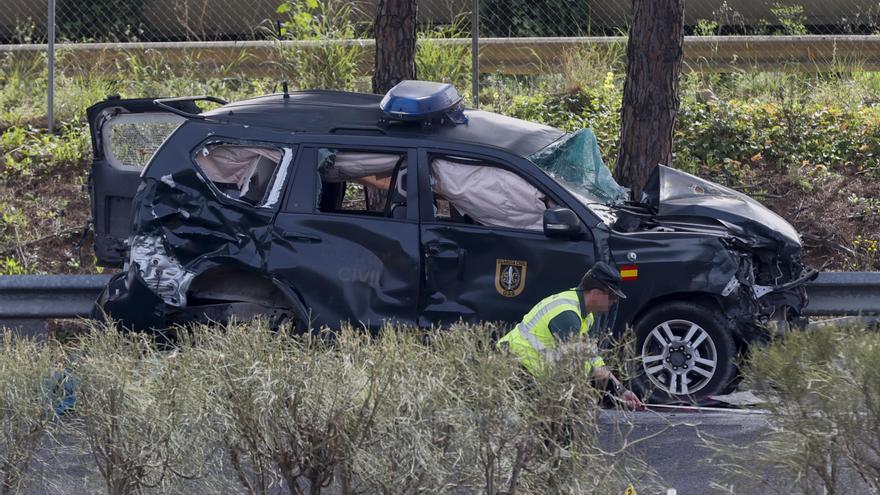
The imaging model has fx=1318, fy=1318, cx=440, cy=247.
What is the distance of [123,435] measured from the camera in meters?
5.29

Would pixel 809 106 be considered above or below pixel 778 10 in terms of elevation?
below

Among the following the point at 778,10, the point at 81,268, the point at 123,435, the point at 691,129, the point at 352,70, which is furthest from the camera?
the point at 778,10

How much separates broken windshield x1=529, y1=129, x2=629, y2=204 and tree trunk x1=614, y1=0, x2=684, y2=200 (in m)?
1.96

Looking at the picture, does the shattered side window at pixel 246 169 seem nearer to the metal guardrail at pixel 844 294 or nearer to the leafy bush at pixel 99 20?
the metal guardrail at pixel 844 294

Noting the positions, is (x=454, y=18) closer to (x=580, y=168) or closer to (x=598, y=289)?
(x=580, y=168)

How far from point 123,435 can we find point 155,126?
420 centimetres

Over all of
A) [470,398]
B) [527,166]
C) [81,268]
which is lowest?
[81,268]

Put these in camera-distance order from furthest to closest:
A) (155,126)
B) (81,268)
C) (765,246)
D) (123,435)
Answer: (81,268), (155,126), (765,246), (123,435)

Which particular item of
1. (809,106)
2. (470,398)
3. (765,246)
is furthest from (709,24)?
(470,398)

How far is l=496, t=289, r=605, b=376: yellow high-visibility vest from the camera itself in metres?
5.00

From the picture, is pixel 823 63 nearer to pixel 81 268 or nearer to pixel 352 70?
pixel 352 70

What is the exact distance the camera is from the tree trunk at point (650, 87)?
10689mm

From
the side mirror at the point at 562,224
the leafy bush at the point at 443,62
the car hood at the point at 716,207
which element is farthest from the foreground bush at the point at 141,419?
the leafy bush at the point at 443,62

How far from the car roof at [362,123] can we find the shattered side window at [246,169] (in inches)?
7.2
